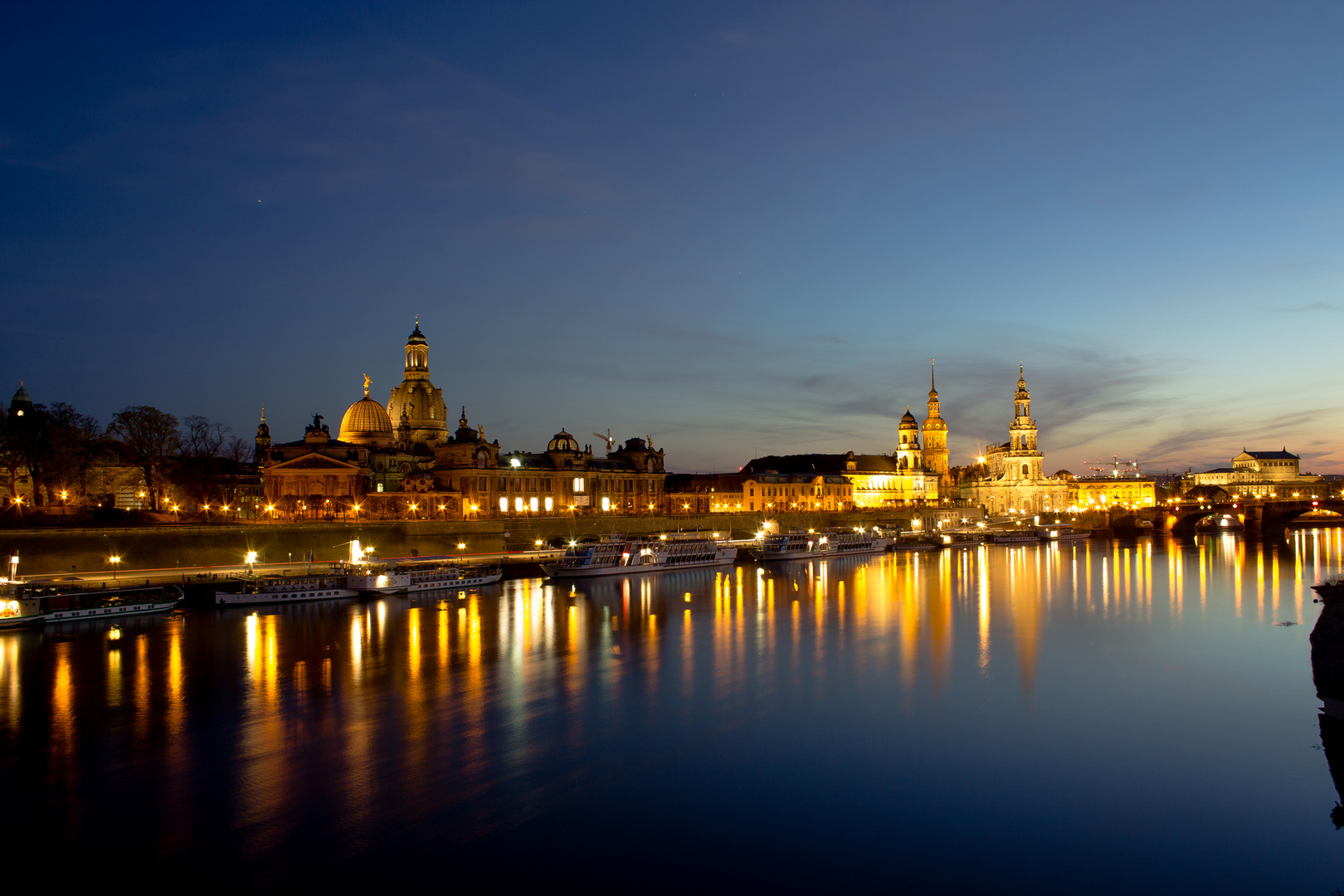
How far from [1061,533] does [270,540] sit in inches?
4275

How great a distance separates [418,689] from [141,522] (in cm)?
4625

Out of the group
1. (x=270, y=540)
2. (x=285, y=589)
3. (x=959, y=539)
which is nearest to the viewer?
(x=285, y=589)

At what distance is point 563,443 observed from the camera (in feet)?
387

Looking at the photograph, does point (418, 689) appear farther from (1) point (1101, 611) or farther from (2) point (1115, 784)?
(1) point (1101, 611)

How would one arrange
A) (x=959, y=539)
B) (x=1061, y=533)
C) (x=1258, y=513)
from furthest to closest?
(x=1061, y=533), (x=959, y=539), (x=1258, y=513)

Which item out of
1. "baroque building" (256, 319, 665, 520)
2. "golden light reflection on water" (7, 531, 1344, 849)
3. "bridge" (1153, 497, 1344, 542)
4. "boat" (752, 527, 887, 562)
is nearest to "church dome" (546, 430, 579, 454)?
"baroque building" (256, 319, 665, 520)

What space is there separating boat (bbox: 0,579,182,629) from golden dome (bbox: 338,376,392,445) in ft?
194

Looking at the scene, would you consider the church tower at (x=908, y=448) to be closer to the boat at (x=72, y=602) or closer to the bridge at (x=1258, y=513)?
the bridge at (x=1258, y=513)

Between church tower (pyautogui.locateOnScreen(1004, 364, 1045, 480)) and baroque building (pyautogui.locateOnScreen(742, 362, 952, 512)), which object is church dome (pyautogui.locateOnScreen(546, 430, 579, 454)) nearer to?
baroque building (pyautogui.locateOnScreen(742, 362, 952, 512))

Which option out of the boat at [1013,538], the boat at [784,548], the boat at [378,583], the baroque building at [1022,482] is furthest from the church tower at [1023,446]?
the boat at [378,583]

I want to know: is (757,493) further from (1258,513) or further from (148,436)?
(148,436)

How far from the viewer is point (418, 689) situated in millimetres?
30672

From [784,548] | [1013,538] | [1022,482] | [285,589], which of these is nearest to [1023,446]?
[1022,482]

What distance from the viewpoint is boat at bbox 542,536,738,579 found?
69562 mm
